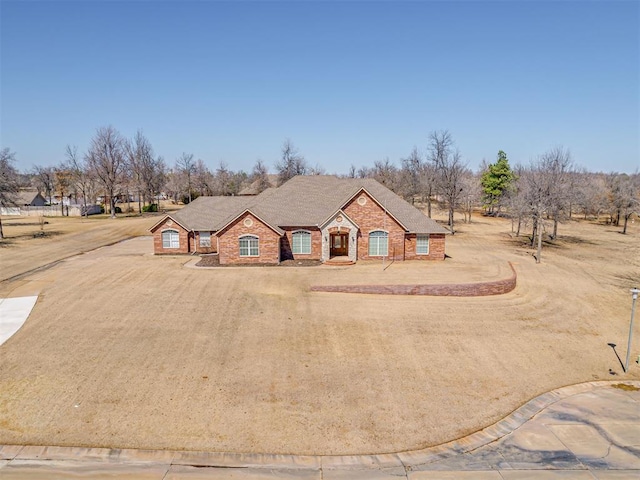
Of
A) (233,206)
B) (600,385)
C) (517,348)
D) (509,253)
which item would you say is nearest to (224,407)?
(517,348)

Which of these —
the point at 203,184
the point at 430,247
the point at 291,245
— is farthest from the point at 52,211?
the point at 430,247

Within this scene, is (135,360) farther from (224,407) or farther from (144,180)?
(144,180)

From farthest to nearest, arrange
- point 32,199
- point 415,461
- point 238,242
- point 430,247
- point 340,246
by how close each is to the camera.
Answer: point 32,199
point 340,246
point 430,247
point 238,242
point 415,461

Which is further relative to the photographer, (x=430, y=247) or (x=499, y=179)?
(x=499, y=179)

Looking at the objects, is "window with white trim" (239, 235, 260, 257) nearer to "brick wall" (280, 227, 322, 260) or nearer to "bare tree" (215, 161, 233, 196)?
"brick wall" (280, 227, 322, 260)

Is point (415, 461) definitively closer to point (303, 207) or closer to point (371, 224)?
point (371, 224)

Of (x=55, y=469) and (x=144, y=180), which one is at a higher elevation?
(x=144, y=180)
